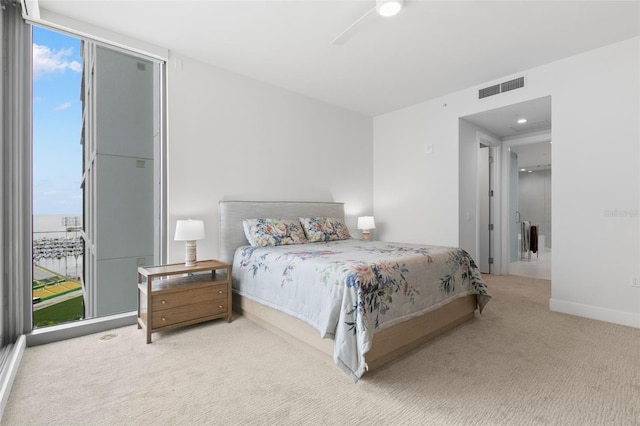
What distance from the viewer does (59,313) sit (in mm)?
2904

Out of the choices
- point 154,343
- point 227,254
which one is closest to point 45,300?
point 154,343

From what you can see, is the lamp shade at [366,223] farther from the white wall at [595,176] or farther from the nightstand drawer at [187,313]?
the nightstand drawer at [187,313]

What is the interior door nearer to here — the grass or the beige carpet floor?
the beige carpet floor

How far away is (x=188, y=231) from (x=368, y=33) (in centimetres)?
253

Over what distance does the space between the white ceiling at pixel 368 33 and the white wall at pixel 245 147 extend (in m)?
0.30

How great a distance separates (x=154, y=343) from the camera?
2.50 m

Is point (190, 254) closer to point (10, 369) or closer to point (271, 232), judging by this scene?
point (271, 232)

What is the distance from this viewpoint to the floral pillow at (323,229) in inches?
150

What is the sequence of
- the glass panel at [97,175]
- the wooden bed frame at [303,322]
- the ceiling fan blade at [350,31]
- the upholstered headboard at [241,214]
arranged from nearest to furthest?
the wooden bed frame at [303,322], the ceiling fan blade at [350,31], the glass panel at [97,175], the upholstered headboard at [241,214]

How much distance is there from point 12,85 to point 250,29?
1.97 metres

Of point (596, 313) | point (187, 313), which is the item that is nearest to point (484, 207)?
point (596, 313)

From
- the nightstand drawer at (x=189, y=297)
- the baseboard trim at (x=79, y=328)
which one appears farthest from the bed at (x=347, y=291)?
the baseboard trim at (x=79, y=328)

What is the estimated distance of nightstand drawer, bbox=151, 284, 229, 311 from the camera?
2.56 meters

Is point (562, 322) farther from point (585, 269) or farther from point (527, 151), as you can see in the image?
point (527, 151)
